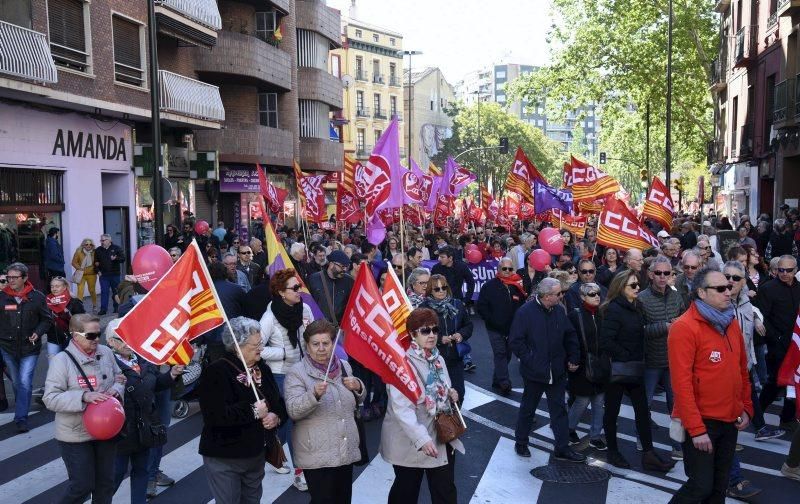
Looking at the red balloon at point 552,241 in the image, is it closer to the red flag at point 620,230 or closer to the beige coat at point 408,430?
the red flag at point 620,230

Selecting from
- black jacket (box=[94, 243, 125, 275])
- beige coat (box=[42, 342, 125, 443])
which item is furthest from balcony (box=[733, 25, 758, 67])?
beige coat (box=[42, 342, 125, 443])

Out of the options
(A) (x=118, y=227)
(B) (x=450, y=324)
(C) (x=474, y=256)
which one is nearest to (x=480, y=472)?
(B) (x=450, y=324)

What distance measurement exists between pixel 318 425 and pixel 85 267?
13.1 meters

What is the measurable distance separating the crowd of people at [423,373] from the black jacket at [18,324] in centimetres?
1

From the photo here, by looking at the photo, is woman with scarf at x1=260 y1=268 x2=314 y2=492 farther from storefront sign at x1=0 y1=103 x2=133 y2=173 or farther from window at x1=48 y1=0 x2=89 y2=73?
window at x1=48 y1=0 x2=89 y2=73

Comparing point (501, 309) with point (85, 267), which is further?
point (85, 267)

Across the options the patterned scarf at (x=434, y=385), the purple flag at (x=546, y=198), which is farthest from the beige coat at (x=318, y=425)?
the purple flag at (x=546, y=198)

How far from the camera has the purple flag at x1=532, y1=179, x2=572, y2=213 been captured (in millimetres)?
19953

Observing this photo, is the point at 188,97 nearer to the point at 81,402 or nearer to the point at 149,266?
the point at 149,266

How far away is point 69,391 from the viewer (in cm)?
545

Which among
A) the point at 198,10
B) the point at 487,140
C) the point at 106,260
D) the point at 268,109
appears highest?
the point at 198,10

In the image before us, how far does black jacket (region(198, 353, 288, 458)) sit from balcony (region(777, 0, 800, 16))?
74.8 feet

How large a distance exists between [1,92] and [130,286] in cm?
919

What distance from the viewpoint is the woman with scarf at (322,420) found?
493 centimetres
